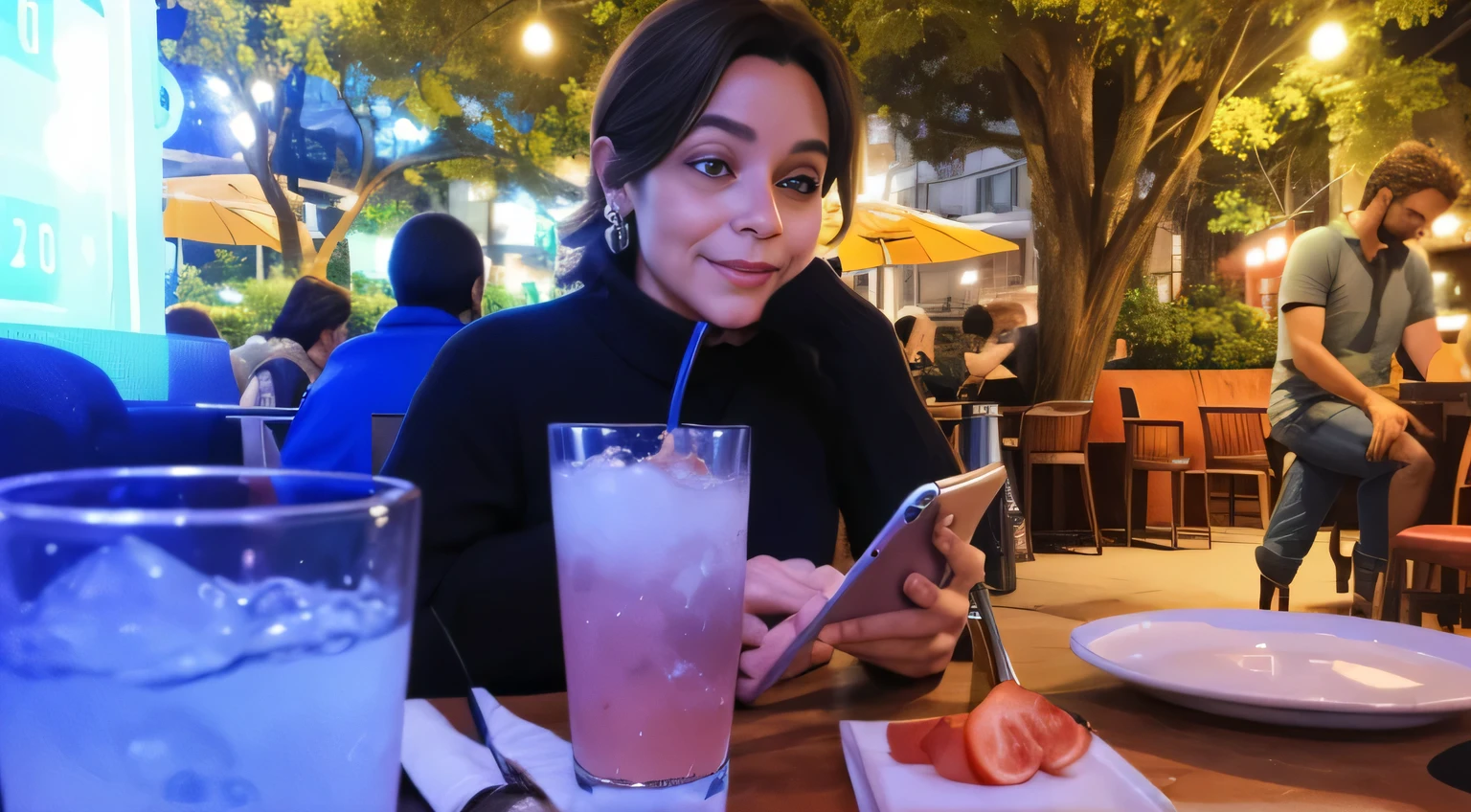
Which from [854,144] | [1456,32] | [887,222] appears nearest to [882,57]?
[887,222]

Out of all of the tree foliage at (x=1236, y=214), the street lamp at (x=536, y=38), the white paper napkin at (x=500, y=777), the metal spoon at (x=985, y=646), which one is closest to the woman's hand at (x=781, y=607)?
the metal spoon at (x=985, y=646)

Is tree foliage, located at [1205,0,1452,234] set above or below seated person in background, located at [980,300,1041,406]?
above

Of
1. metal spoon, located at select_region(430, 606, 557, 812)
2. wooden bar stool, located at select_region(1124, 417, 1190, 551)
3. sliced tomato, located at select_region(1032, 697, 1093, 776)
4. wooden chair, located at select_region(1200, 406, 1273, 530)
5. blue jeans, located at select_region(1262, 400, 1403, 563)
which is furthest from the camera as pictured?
wooden chair, located at select_region(1200, 406, 1273, 530)

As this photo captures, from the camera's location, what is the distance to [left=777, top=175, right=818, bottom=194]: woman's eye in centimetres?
118

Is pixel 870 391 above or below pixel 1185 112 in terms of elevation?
below

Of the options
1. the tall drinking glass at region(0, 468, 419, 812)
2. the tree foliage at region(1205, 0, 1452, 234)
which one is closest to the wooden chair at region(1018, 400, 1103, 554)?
the tree foliage at region(1205, 0, 1452, 234)

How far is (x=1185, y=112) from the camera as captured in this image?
23.0ft

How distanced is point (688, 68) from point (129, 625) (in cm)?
103

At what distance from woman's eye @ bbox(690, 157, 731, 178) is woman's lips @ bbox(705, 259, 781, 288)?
0.36 ft

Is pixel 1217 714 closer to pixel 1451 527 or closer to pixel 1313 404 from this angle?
pixel 1451 527

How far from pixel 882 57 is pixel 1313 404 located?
4.36 meters

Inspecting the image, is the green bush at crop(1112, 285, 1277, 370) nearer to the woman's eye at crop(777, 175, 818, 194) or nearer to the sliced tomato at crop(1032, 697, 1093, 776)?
the woman's eye at crop(777, 175, 818, 194)

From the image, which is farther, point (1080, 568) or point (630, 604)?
point (1080, 568)

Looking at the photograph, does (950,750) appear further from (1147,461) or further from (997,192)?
(997,192)
